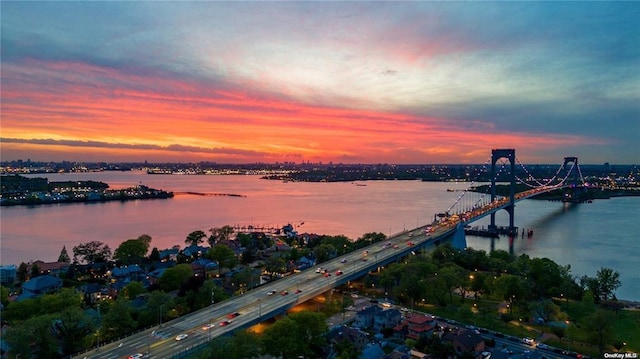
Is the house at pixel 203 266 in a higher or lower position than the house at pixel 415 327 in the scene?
lower

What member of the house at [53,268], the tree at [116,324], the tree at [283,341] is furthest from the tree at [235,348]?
the house at [53,268]

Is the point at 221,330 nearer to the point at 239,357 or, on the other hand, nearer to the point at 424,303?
the point at 239,357

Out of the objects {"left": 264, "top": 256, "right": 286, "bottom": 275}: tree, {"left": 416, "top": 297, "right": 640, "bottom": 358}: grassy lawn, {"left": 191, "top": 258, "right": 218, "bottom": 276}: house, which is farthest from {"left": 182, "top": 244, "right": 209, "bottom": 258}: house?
{"left": 416, "top": 297, "right": 640, "bottom": 358}: grassy lawn

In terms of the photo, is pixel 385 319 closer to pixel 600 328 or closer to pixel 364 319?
pixel 364 319

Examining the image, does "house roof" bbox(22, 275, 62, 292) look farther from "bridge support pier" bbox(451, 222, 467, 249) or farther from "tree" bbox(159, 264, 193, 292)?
"bridge support pier" bbox(451, 222, 467, 249)

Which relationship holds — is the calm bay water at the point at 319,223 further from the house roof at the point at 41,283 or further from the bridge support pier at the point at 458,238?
the house roof at the point at 41,283

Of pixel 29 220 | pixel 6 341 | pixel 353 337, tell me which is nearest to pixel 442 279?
pixel 353 337

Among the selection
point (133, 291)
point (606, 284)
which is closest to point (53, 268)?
point (133, 291)
